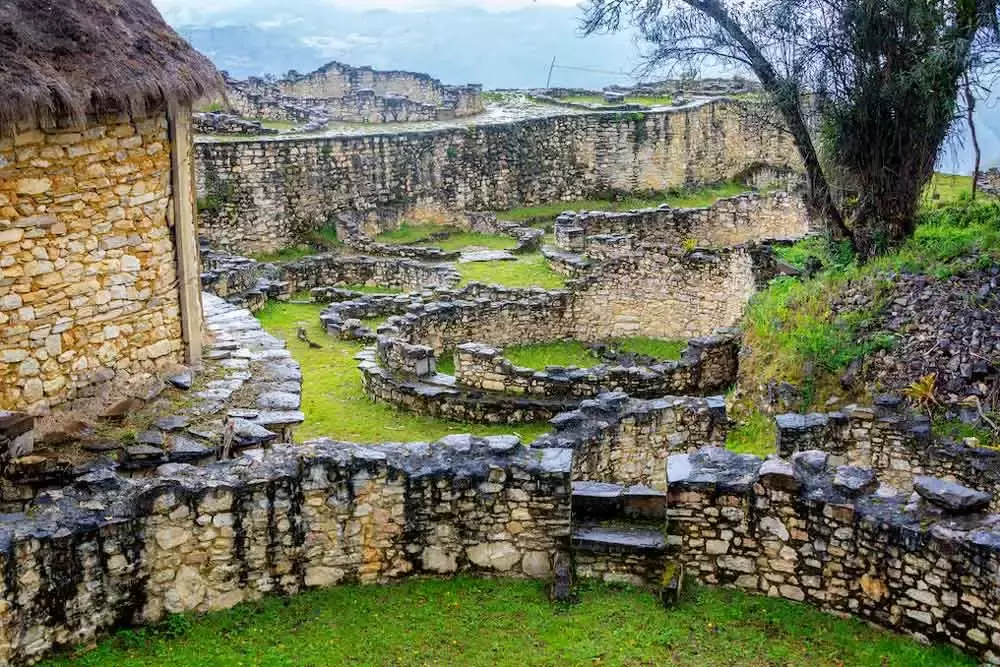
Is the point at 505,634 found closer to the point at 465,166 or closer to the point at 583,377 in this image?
the point at 583,377

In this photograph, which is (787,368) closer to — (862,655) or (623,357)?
(623,357)

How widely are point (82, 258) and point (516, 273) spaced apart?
12.5 m

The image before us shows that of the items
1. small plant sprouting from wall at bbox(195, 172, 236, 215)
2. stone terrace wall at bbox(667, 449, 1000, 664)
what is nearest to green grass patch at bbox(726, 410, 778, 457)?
stone terrace wall at bbox(667, 449, 1000, 664)

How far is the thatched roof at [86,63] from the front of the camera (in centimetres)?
838

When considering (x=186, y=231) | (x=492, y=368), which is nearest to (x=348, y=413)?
(x=492, y=368)

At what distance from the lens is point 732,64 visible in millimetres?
16734

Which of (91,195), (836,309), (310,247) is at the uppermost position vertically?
(91,195)

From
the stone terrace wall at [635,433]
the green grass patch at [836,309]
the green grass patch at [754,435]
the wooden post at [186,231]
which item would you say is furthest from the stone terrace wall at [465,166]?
the stone terrace wall at [635,433]

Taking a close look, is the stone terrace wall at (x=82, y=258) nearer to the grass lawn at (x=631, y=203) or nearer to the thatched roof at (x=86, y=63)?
the thatched roof at (x=86, y=63)

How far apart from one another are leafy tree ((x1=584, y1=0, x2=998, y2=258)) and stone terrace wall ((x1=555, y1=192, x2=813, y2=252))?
187 inches

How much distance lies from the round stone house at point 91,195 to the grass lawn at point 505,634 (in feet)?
8.76

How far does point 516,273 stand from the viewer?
21.1 meters

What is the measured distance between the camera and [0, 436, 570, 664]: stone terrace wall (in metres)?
7.30

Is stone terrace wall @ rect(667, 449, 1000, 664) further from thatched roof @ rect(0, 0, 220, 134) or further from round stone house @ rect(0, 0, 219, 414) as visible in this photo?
thatched roof @ rect(0, 0, 220, 134)
